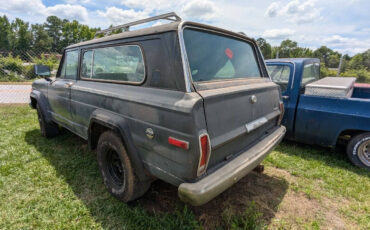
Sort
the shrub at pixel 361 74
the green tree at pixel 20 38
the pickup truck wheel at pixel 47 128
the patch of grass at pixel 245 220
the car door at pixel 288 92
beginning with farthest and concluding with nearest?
the green tree at pixel 20 38 → the shrub at pixel 361 74 → the pickup truck wheel at pixel 47 128 → the car door at pixel 288 92 → the patch of grass at pixel 245 220

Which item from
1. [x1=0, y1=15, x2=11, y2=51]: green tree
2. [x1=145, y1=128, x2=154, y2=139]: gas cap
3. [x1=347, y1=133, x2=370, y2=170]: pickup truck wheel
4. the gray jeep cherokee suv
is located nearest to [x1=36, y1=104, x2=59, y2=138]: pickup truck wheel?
the gray jeep cherokee suv

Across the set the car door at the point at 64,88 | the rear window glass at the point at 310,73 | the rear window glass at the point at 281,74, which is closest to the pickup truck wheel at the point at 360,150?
the rear window glass at the point at 310,73

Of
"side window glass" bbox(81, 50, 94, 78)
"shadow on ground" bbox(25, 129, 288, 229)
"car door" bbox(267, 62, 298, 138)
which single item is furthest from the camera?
"car door" bbox(267, 62, 298, 138)

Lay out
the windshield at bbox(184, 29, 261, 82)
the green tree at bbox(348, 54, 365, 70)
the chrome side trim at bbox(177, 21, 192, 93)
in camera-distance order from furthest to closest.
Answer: the green tree at bbox(348, 54, 365, 70) < the windshield at bbox(184, 29, 261, 82) < the chrome side trim at bbox(177, 21, 192, 93)

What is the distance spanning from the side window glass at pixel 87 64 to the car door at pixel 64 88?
0.22 meters

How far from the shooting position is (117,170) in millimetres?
2672

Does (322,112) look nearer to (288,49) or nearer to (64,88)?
(64,88)

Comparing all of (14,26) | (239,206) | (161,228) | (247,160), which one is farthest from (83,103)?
Result: (14,26)

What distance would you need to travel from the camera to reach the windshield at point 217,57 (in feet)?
6.55

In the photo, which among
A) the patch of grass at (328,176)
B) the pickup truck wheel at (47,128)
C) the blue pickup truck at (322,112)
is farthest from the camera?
the pickup truck wheel at (47,128)

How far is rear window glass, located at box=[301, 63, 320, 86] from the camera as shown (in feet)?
13.3

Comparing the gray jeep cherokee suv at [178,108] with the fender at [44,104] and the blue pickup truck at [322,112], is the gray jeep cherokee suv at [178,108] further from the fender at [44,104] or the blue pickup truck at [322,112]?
the fender at [44,104]

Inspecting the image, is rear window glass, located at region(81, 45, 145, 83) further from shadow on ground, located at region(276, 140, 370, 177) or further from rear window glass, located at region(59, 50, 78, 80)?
shadow on ground, located at region(276, 140, 370, 177)

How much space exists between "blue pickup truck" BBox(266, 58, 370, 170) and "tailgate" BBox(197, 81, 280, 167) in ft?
4.82
